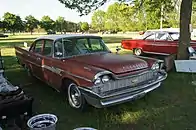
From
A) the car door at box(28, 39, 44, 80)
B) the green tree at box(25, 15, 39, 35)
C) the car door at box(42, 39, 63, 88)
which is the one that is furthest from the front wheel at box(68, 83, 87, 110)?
the green tree at box(25, 15, 39, 35)

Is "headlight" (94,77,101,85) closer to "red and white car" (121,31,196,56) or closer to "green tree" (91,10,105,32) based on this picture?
"red and white car" (121,31,196,56)

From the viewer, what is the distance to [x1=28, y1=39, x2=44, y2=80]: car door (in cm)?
562

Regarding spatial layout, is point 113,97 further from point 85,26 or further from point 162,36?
point 85,26

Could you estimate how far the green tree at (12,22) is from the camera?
7019 cm

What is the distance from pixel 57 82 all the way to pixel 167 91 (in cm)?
271

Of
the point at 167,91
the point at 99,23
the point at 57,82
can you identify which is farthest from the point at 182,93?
the point at 99,23

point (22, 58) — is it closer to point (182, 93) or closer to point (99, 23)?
point (182, 93)

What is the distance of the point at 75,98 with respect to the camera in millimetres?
4410

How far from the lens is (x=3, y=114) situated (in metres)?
3.48

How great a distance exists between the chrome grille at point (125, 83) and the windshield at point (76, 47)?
1.38 meters

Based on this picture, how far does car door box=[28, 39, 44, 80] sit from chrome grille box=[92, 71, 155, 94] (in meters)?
2.35

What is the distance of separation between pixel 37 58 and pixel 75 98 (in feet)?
6.33

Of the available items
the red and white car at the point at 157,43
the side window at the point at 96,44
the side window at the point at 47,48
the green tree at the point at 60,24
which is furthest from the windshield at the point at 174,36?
the green tree at the point at 60,24

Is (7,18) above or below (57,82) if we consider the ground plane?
above
